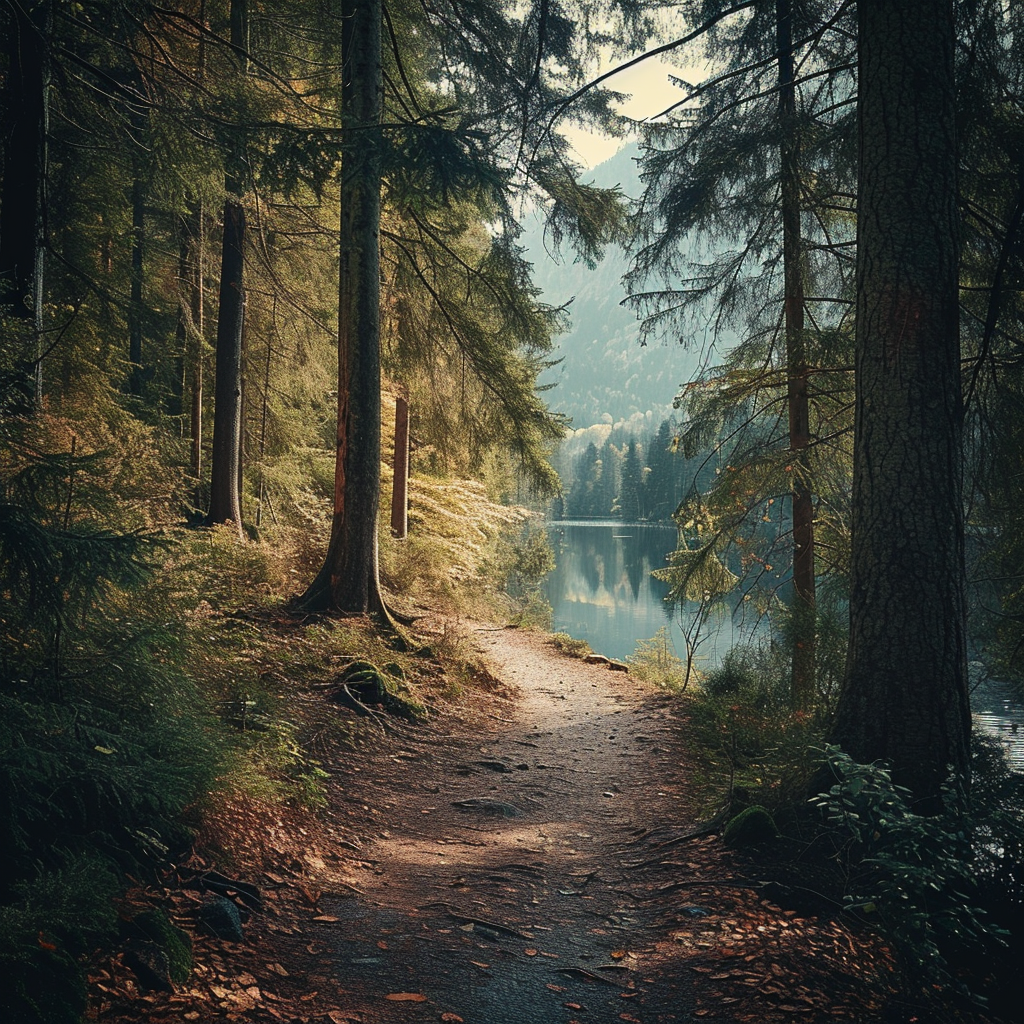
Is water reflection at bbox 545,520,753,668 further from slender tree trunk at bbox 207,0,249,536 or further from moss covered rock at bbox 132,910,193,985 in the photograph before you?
slender tree trunk at bbox 207,0,249,536

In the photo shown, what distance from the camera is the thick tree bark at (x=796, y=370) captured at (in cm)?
670

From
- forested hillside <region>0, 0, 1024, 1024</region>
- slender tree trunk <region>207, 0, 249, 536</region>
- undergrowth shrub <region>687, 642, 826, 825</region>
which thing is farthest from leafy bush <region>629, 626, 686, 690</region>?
slender tree trunk <region>207, 0, 249, 536</region>

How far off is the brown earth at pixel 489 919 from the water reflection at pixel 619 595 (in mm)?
2505

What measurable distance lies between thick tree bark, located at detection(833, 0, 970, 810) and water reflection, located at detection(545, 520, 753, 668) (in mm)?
2554

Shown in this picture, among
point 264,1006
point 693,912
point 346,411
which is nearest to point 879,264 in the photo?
point 693,912

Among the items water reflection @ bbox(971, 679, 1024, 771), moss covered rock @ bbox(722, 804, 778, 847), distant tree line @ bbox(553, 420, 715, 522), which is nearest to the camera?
moss covered rock @ bbox(722, 804, 778, 847)

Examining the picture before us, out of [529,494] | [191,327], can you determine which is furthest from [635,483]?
[191,327]

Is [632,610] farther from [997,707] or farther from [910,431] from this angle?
[910,431]

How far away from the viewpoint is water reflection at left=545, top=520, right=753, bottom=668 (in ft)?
68.0

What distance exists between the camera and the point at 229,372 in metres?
10.5

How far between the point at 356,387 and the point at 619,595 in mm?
34952

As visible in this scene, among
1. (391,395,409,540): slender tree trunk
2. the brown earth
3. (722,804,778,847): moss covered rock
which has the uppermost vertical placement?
(391,395,409,540): slender tree trunk

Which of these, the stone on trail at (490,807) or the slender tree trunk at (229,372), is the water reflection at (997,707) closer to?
the stone on trail at (490,807)

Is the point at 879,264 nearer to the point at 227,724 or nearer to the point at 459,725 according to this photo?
the point at 227,724
